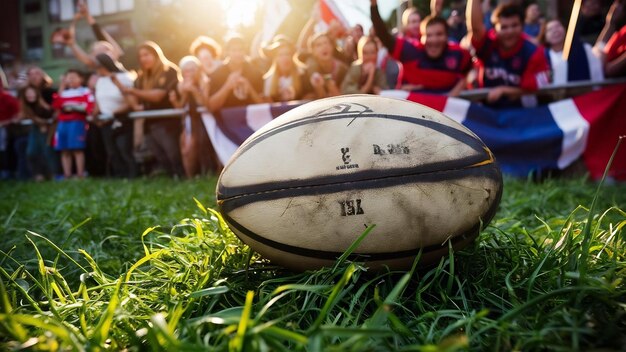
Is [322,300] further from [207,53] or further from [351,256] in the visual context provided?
[207,53]

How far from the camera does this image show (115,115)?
7145mm

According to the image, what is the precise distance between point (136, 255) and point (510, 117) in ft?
13.2

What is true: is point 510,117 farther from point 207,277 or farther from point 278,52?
point 207,277

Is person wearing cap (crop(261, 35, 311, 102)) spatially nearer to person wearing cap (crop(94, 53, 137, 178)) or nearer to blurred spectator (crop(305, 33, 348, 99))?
blurred spectator (crop(305, 33, 348, 99))

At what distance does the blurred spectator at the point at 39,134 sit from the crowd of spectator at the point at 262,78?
0.7 inches

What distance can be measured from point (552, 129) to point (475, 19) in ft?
4.19

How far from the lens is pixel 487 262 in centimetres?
161

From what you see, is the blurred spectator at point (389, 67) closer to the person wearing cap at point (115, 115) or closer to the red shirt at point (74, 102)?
the person wearing cap at point (115, 115)

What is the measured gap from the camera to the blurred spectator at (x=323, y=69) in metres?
5.90

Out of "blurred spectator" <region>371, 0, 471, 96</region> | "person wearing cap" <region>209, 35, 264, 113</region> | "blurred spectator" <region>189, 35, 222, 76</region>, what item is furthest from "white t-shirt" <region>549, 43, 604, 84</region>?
"blurred spectator" <region>189, 35, 222, 76</region>

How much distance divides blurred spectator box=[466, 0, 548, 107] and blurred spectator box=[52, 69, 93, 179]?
227 inches

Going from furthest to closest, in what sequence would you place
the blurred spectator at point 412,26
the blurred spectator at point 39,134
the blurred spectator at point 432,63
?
the blurred spectator at point 39,134, the blurred spectator at point 412,26, the blurred spectator at point 432,63

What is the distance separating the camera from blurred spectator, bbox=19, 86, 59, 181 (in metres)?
8.32

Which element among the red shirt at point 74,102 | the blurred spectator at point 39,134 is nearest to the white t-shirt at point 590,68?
the red shirt at point 74,102
